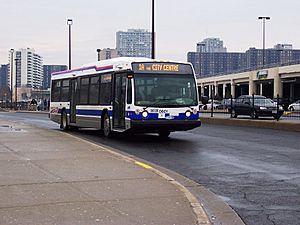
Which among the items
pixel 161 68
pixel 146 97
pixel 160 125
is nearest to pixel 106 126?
pixel 146 97

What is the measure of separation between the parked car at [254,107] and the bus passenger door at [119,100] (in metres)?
13.0

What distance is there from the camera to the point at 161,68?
17734mm

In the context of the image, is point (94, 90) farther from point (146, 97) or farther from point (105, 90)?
point (146, 97)

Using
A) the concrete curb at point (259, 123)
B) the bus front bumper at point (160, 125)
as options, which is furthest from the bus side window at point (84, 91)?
the concrete curb at point (259, 123)

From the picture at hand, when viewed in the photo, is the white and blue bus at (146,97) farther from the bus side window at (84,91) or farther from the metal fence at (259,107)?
the metal fence at (259,107)

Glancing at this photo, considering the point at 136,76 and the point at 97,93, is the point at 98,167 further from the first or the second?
the point at 97,93

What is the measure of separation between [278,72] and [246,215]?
71207mm

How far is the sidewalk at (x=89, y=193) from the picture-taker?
6484mm

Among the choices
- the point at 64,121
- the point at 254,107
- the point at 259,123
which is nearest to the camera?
the point at 64,121

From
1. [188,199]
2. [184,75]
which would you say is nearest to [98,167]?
[188,199]

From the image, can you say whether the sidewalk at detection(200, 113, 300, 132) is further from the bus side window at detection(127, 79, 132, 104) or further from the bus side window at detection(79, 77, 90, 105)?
the bus side window at detection(79, 77, 90, 105)

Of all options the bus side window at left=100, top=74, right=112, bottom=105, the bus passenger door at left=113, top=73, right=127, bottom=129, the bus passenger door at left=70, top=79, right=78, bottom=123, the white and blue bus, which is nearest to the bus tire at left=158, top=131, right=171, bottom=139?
the white and blue bus

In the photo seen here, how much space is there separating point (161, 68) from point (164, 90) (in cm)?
85

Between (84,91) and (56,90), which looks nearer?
(84,91)
